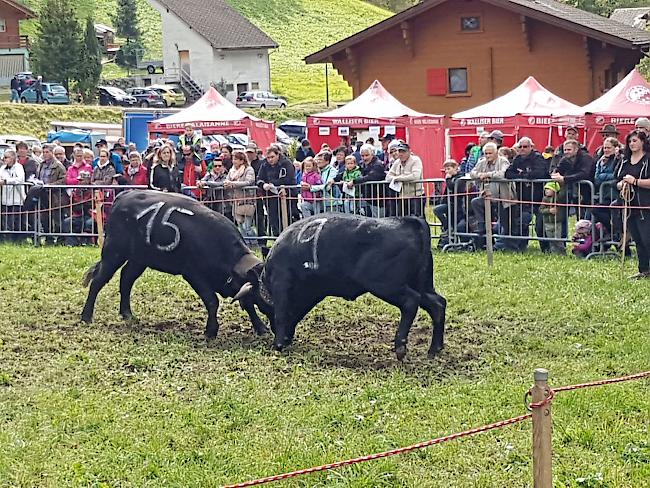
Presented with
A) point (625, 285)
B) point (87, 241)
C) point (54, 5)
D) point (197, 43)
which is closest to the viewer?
point (625, 285)

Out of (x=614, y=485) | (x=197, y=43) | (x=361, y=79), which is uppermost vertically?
(x=197, y=43)

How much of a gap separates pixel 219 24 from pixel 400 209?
66.4m

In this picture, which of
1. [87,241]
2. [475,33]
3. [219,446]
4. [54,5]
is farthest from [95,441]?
[54,5]

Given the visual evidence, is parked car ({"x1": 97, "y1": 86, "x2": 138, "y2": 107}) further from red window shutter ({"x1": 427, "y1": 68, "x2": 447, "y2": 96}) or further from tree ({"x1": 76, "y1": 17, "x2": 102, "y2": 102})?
red window shutter ({"x1": 427, "y1": 68, "x2": 447, "y2": 96})

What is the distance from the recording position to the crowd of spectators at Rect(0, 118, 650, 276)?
592 inches

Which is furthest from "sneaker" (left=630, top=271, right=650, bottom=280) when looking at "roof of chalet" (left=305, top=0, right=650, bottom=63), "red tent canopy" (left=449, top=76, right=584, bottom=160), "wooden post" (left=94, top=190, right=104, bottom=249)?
"roof of chalet" (left=305, top=0, right=650, bottom=63)

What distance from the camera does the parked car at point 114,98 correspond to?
199ft

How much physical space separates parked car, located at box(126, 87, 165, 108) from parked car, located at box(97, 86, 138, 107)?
418mm

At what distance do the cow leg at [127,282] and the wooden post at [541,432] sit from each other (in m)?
7.29

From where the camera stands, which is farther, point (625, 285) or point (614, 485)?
point (625, 285)

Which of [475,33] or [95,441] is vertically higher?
[475,33]

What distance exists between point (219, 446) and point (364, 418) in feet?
3.63

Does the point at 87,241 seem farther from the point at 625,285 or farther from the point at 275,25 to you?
the point at 275,25

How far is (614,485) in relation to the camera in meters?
6.53
